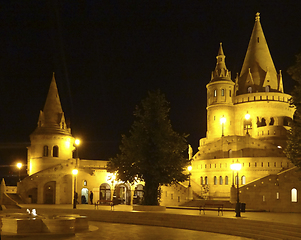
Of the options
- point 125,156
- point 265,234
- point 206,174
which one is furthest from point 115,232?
point 206,174

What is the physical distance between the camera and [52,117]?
169 ft

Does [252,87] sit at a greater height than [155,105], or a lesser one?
greater

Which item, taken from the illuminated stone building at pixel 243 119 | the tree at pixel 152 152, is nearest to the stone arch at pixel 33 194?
the tree at pixel 152 152

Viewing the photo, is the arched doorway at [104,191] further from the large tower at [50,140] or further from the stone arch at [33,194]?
the stone arch at [33,194]

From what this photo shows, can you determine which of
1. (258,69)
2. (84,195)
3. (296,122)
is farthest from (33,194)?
(258,69)

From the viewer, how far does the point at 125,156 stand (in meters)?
32.6

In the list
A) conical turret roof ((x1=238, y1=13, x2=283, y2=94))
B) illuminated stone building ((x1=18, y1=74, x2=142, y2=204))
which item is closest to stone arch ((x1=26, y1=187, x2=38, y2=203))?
illuminated stone building ((x1=18, y1=74, x2=142, y2=204))

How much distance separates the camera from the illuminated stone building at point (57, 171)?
45.9 m

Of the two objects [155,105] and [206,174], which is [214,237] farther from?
[206,174]

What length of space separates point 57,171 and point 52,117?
26.2ft

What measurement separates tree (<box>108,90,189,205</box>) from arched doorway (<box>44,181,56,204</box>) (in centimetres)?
1585

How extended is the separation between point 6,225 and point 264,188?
22957 millimetres

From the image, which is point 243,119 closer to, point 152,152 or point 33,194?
point 33,194

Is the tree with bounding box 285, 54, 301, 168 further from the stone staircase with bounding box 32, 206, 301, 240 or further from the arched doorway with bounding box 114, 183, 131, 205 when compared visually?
the arched doorway with bounding box 114, 183, 131, 205
